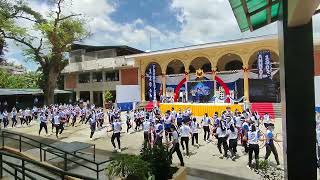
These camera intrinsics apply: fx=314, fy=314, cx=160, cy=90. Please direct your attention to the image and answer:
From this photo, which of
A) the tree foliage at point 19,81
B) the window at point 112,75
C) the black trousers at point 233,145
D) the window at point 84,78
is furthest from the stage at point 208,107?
the tree foliage at point 19,81

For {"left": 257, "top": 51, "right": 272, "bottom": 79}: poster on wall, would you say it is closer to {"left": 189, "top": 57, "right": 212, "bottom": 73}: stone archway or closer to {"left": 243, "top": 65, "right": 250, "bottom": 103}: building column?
{"left": 243, "top": 65, "right": 250, "bottom": 103}: building column

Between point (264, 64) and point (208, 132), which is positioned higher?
point (264, 64)

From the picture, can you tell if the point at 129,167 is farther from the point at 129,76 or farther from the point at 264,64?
the point at 129,76

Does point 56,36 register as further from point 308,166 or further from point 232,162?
point 308,166

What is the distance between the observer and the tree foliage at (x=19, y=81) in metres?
A: 49.5

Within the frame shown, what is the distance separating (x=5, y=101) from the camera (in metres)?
41.2

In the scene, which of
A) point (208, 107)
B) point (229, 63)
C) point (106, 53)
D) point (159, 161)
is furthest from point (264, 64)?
point (106, 53)

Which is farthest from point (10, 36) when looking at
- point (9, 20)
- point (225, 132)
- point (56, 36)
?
point (225, 132)

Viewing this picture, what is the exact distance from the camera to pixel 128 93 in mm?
33375

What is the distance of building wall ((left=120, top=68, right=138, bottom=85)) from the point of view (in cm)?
3594

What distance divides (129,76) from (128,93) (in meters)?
3.82

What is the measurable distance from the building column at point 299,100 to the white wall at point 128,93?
93.3ft

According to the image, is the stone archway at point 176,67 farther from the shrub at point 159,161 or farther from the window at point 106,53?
the shrub at point 159,161

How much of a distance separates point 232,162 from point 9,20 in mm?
32070
